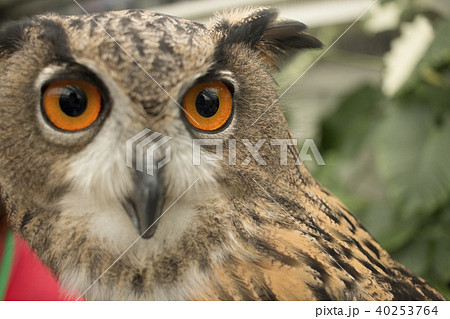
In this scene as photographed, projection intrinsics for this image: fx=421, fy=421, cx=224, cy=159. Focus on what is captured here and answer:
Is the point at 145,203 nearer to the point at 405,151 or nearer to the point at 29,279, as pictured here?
the point at 29,279

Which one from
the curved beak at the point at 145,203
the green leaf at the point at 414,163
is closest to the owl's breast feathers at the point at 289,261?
the curved beak at the point at 145,203

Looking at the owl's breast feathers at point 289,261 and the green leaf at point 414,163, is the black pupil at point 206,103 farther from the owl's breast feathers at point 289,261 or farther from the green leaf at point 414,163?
the green leaf at point 414,163

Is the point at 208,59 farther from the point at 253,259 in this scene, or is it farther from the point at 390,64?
the point at 390,64

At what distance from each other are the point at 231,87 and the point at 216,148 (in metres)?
0.08

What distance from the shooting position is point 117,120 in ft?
1.50

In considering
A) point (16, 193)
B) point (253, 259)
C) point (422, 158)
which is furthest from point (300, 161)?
point (422, 158)

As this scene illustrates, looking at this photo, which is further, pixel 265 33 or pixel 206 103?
pixel 265 33

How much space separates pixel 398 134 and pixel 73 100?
3.47ft

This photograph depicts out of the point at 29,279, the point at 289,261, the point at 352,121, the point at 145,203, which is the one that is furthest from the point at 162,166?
the point at 352,121

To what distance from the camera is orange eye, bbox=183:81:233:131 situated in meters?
0.48

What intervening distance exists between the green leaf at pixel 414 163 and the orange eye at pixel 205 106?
747 mm

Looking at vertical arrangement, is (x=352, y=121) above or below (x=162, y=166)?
below

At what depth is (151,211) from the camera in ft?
1.54

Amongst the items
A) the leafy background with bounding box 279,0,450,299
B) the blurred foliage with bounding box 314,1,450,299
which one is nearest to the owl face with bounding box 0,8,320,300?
the leafy background with bounding box 279,0,450,299
